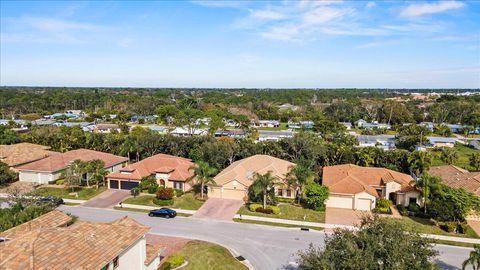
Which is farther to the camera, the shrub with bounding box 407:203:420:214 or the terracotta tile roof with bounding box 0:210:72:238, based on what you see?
the shrub with bounding box 407:203:420:214

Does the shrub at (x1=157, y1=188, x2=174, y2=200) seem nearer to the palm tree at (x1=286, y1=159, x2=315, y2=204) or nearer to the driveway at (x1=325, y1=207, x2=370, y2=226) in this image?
the palm tree at (x1=286, y1=159, x2=315, y2=204)

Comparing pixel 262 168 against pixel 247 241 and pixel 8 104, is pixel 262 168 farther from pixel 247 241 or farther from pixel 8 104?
pixel 8 104

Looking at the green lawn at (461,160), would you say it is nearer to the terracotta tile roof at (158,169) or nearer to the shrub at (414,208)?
the shrub at (414,208)

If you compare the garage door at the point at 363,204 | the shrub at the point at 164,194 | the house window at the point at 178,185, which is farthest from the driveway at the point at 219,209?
the garage door at the point at 363,204

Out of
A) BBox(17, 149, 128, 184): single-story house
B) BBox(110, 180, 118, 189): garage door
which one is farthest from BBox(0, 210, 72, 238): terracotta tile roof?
BBox(17, 149, 128, 184): single-story house

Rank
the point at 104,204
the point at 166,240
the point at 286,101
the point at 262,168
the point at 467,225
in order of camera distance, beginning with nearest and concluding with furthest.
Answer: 1. the point at 166,240
2. the point at 467,225
3. the point at 104,204
4. the point at 262,168
5. the point at 286,101

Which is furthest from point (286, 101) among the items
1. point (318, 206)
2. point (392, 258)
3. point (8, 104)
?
point (392, 258)
